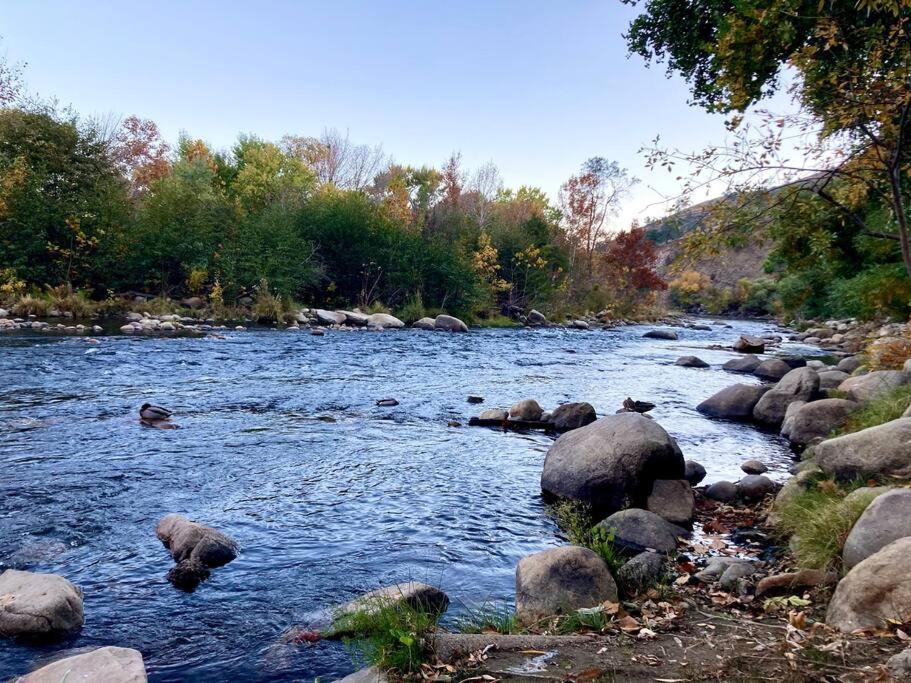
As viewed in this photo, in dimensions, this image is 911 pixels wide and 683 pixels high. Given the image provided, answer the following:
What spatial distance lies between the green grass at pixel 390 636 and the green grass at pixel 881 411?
6739 mm

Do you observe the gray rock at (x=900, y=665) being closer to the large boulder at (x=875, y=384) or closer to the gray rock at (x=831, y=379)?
the large boulder at (x=875, y=384)

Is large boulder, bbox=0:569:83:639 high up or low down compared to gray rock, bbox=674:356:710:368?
down

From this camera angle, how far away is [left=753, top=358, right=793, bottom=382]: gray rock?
61.6 ft

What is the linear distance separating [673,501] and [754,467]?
2.46 m

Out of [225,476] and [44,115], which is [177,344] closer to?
[225,476]

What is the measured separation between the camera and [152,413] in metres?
10.5

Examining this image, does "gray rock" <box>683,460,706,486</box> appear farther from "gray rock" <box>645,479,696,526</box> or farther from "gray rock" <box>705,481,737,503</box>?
"gray rock" <box>645,479,696,526</box>

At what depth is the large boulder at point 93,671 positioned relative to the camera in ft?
11.0

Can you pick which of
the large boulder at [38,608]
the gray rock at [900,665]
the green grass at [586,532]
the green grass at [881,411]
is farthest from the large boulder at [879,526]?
the large boulder at [38,608]

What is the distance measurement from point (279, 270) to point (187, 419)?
24.4 metres

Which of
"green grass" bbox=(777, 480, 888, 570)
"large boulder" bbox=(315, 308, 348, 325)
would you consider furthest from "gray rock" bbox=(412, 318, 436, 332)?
"green grass" bbox=(777, 480, 888, 570)

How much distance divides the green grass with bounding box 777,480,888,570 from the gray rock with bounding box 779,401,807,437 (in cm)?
526

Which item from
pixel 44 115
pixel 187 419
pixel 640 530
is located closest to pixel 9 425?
pixel 187 419

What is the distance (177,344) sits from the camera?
2030cm
